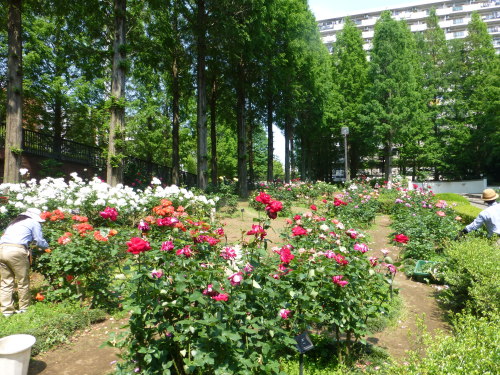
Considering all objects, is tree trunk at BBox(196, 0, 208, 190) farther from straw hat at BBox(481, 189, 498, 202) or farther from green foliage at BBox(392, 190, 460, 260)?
straw hat at BBox(481, 189, 498, 202)

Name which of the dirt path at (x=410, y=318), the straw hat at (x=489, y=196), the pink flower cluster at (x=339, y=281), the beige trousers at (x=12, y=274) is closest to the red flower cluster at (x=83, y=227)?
the beige trousers at (x=12, y=274)

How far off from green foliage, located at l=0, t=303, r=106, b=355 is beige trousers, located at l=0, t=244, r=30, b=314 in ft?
0.65

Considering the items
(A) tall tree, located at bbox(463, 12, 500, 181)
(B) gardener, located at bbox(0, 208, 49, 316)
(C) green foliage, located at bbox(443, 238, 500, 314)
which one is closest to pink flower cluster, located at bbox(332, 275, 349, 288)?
(C) green foliage, located at bbox(443, 238, 500, 314)

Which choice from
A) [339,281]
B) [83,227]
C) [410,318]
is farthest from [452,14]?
[83,227]

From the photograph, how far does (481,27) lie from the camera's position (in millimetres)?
30234

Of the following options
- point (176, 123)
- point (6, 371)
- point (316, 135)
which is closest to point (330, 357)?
point (6, 371)

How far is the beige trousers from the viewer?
4.69 m

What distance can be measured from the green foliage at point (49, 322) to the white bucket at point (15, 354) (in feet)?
2.52

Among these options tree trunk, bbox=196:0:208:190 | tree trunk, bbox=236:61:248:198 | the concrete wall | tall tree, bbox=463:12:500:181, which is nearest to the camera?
tree trunk, bbox=196:0:208:190

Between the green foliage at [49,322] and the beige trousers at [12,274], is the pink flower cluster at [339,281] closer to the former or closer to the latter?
the green foliage at [49,322]

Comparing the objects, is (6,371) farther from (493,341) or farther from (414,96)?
A: (414,96)

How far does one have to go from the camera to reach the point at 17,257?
472 centimetres

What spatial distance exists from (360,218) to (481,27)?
30572mm

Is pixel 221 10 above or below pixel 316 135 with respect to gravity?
above
